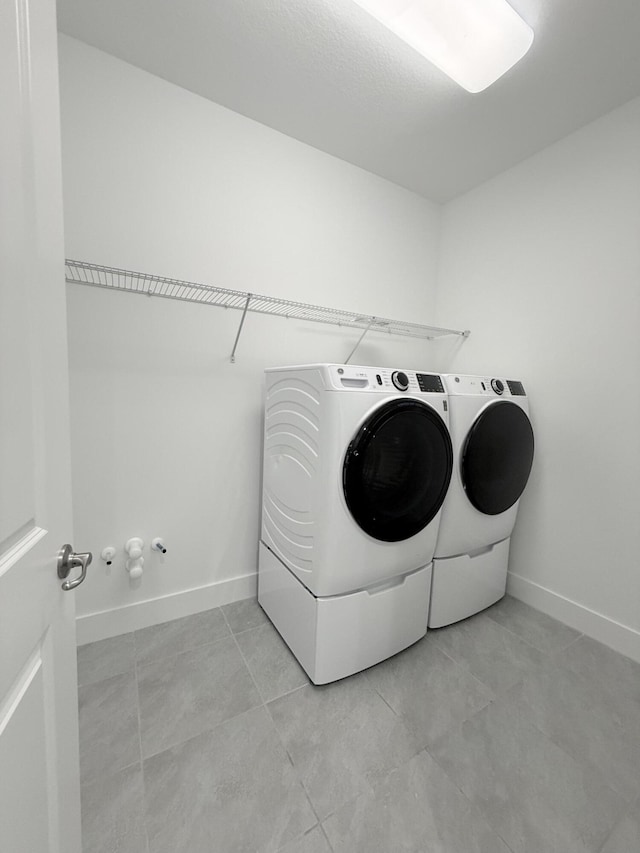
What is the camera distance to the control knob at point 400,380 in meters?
1.33

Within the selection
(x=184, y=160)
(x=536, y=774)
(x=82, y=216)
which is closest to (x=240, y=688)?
(x=536, y=774)

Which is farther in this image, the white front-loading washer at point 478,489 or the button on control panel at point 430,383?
the white front-loading washer at point 478,489

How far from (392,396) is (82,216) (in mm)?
1484

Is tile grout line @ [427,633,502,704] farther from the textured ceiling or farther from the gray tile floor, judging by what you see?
the textured ceiling

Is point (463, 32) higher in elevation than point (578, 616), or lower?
higher

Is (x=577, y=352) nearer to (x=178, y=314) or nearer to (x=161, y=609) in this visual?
(x=178, y=314)

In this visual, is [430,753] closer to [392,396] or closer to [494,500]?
[494,500]

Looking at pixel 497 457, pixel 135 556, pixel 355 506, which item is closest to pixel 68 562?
pixel 355 506

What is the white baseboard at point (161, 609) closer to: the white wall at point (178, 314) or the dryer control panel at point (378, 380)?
the white wall at point (178, 314)

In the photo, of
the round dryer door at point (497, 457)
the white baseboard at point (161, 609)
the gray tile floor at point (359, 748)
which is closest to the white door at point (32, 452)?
the gray tile floor at point (359, 748)

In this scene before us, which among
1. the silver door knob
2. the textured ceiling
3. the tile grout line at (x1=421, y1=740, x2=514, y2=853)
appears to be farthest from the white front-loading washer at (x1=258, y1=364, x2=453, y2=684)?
the textured ceiling

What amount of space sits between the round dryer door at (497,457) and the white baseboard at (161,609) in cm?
130

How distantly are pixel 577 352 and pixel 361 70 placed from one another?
165cm

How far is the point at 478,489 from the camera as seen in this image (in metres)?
1.59
